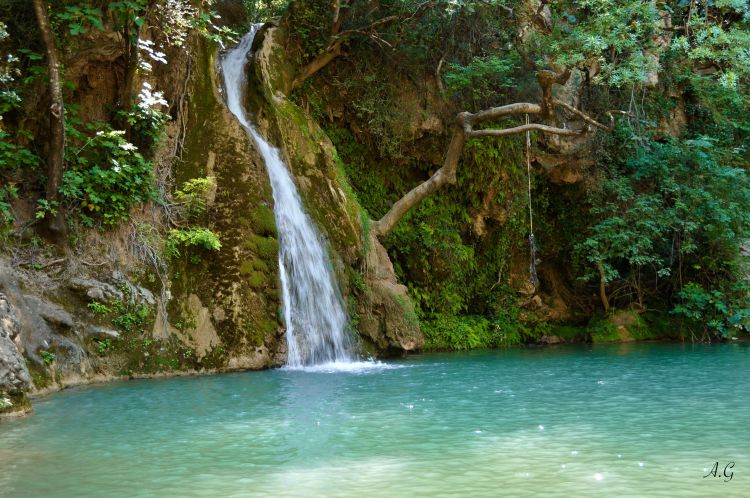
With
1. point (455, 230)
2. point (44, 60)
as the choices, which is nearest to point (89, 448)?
point (44, 60)

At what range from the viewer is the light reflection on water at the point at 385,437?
429cm

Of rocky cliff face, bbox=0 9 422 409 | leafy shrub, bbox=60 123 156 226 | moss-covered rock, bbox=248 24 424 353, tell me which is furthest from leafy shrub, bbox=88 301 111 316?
moss-covered rock, bbox=248 24 424 353

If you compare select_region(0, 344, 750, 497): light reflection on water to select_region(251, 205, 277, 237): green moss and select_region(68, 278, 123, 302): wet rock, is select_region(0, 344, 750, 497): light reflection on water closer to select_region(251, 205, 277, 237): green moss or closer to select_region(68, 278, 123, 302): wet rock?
select_region(68, 278, 123, 302): wet rock

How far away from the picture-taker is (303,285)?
37.0 ft

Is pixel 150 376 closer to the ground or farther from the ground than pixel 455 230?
closer to the ground

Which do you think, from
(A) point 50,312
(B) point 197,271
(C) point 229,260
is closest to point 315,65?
(C) point 229,260

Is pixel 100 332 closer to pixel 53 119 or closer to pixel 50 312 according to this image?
pixel 50 312

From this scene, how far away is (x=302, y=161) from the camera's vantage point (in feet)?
41.5

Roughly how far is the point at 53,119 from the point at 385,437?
6.33 metres

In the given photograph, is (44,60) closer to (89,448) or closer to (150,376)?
(150,376)

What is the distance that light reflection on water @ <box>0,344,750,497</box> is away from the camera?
429 cm

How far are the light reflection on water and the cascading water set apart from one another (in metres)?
1.38

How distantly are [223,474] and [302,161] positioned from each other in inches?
339

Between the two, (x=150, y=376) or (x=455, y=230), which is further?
(x=455, y=230)
